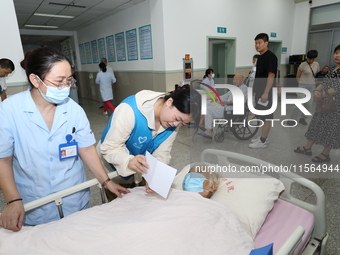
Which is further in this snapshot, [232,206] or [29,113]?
[232,206]

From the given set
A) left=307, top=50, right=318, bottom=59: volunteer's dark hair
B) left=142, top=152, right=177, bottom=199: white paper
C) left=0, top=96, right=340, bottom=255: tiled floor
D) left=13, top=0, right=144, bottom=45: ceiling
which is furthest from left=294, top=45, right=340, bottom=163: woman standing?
left=13, top=0, right=144, bottom=45: ceiling

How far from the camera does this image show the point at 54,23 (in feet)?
23.6

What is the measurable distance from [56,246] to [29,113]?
2.05 feet

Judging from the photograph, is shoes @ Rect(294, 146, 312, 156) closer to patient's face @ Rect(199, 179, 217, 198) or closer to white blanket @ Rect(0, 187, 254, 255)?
patient's face @ Rect(199, 179, 217, 198)

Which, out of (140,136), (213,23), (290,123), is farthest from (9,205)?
(213,23)

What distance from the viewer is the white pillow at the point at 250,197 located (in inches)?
54.4

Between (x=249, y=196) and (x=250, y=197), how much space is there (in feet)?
0.04

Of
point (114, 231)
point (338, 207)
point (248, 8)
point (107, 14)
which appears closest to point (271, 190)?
point (338, 207)

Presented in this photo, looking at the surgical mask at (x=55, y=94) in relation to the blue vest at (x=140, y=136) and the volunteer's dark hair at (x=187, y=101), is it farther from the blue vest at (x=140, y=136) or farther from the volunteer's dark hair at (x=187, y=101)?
the volunteer's dark hair at (x=187, y=101)

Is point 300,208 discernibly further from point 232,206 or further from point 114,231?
point 114,231

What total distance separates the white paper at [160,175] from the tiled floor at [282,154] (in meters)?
1.25

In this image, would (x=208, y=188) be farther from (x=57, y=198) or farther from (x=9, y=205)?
(x=9, y=205)

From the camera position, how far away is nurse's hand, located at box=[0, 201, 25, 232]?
1.01m

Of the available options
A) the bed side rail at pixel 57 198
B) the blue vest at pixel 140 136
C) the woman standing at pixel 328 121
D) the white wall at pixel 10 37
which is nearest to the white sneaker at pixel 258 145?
the woman standing at pixel 328 121
